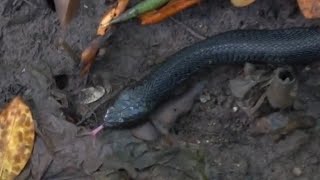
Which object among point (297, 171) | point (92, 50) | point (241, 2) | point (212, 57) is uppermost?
point (241, 2)

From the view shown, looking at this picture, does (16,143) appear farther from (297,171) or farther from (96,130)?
(297,171)

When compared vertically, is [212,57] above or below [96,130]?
above

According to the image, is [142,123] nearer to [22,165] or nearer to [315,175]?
[22,165]

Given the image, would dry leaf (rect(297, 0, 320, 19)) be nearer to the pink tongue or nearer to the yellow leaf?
the pink tongue

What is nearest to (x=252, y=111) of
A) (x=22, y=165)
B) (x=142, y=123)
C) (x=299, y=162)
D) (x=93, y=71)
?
(x=299, y=162)

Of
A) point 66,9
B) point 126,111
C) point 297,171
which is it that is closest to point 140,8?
point 66,9

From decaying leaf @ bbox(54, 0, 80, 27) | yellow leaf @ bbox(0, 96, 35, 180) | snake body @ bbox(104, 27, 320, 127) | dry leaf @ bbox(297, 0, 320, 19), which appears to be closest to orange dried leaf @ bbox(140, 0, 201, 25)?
snake body @ bbox(104, 27, 320, 127)
